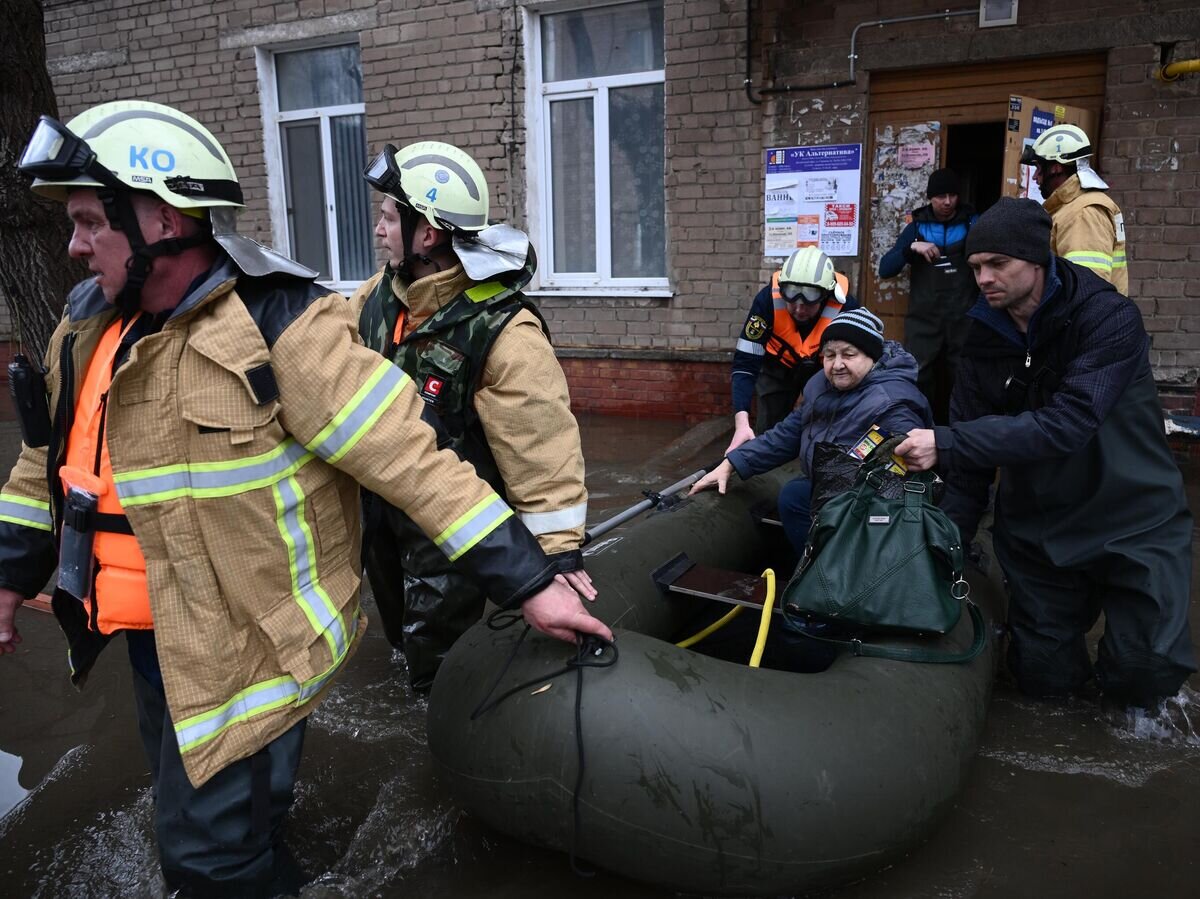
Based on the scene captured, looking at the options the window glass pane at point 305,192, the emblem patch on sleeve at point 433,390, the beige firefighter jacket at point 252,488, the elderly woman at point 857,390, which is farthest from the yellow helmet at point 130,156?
the window glass pane at point 305,192

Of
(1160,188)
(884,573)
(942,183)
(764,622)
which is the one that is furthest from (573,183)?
(884,573)

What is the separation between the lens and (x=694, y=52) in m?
6.12

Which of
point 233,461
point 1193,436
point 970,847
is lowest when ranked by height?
point 970,847

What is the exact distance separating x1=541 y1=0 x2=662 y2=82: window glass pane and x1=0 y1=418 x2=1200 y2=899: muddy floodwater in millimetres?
4977

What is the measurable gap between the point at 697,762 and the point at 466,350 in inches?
46.1

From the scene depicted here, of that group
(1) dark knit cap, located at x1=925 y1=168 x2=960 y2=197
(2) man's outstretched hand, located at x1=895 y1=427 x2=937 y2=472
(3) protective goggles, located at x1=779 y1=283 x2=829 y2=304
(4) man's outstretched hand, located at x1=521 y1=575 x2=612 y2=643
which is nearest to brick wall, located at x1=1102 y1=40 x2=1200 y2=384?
(1) dark knit cap, located at x1=925 y1=168 x2=960 y2=197

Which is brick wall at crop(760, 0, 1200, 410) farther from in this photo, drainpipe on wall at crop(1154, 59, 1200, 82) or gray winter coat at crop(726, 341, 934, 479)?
gray winter coat at crop(726, 341, 934, 479)

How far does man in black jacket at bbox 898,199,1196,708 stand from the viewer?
2.51 m

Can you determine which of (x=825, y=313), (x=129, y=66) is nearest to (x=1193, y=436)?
(x=825, y=313)

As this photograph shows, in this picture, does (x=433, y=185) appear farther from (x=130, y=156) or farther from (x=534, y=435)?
(x=130, y=156)

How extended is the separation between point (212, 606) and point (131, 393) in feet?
1.24

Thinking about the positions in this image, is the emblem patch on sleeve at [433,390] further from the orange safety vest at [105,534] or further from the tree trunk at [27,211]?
the tree trunk at [27,211]

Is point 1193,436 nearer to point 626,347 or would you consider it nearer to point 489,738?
point 626,347

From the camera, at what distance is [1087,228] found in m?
3.81
